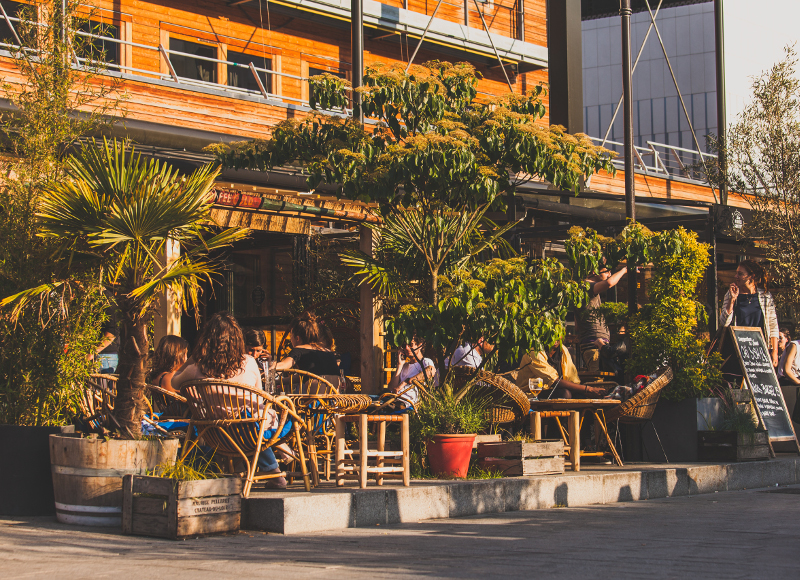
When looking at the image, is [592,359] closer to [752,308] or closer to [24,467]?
[752,308]

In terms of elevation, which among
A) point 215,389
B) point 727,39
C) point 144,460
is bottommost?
point 144,460

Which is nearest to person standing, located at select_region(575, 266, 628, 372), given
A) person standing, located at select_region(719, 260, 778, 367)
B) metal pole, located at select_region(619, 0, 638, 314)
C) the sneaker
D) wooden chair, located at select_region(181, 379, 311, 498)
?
metal pole, located at select_region(619, 0, 638, 314)

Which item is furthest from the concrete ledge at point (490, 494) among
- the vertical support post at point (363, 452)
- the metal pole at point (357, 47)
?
the metal pole at point (357, 47)

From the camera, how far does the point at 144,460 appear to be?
6211mm

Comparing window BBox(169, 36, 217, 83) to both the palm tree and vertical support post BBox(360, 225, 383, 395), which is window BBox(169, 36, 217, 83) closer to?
vertical support post BBox(360, 225, 383, 395)

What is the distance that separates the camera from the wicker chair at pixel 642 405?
9141 mm

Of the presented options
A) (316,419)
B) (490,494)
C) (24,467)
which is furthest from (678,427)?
(24,467)

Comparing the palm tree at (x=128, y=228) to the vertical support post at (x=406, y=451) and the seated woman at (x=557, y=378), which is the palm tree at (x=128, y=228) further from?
the seated woman at (x=557, y=378)

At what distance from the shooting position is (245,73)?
18.7m

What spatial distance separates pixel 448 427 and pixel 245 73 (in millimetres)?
12388

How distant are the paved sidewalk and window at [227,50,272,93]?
1331 centimetres

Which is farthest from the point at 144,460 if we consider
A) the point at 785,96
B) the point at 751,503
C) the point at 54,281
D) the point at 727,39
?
the point at 727,39

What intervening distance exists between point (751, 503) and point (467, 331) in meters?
2.70

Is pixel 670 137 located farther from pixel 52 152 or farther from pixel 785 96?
pixel 52 152
